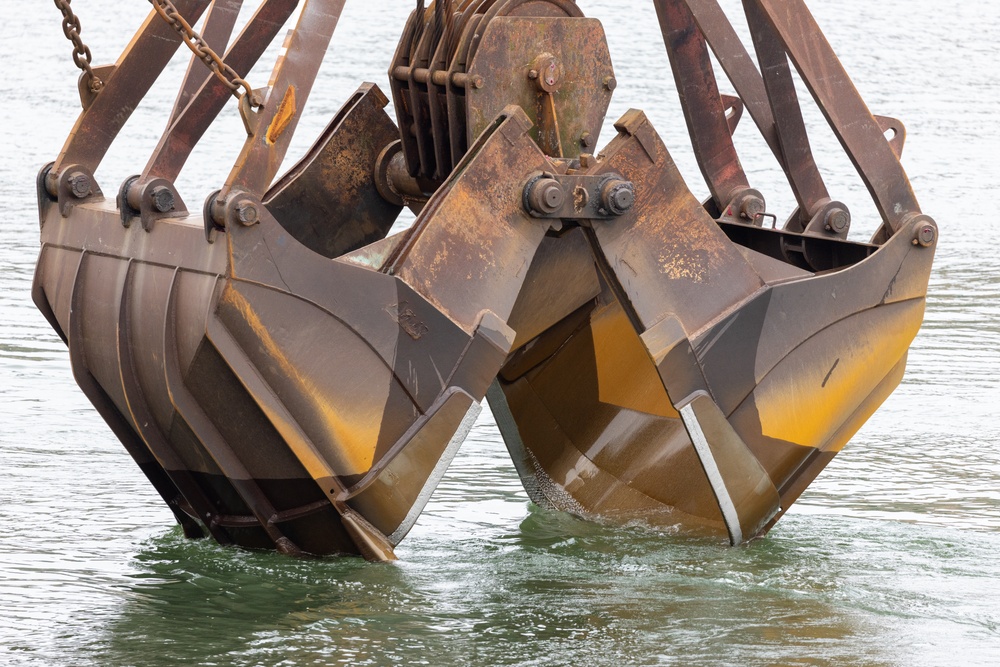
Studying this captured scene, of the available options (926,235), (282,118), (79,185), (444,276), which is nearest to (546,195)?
(444,276)

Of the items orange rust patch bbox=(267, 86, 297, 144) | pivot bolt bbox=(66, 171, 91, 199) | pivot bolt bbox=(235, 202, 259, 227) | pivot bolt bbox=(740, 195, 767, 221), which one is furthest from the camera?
pivot bolt bbox=(740, 195, 767, 221)

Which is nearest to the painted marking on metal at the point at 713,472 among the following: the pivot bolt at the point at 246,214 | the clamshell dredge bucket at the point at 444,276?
the clamshell dredge bucket at the point at 444,276

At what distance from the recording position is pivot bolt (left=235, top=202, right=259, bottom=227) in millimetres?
5113

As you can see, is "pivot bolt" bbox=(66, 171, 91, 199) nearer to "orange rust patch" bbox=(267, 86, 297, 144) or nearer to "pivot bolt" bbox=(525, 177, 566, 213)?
"orange rust patch" bbox=(267, 86, 297, 144)

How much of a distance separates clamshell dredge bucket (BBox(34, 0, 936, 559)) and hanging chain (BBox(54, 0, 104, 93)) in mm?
20

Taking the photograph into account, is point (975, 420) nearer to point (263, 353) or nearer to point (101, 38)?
point (263, 353)

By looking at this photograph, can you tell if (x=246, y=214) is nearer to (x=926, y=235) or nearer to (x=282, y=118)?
(x=282, y=118)

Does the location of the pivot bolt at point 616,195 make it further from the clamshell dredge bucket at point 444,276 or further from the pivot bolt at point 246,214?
the pivot bolt at point 246,214

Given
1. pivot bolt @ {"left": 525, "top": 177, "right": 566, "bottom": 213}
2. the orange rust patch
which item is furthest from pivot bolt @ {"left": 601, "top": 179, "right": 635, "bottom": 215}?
the orange rust patch

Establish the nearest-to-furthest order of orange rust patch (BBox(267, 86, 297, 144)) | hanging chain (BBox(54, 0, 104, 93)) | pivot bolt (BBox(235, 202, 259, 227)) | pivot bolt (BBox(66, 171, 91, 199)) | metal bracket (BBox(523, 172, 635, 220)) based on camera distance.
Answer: pivot bolt (BBox(235, 202, 259, 227)) < orange rust patch (BBox(267, 86, 297, 144)) < hanging chain (BBox(54, 0, 104, 93)) < metal bracket (BBox(523, 172, 635, 220)) < pivot bolt (BBox(66, 171, 91, 199))

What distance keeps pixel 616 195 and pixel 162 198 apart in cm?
153

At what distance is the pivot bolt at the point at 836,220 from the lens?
6719 mm

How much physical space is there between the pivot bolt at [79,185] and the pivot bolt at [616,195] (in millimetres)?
1905

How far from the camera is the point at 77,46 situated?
573 centimetres
